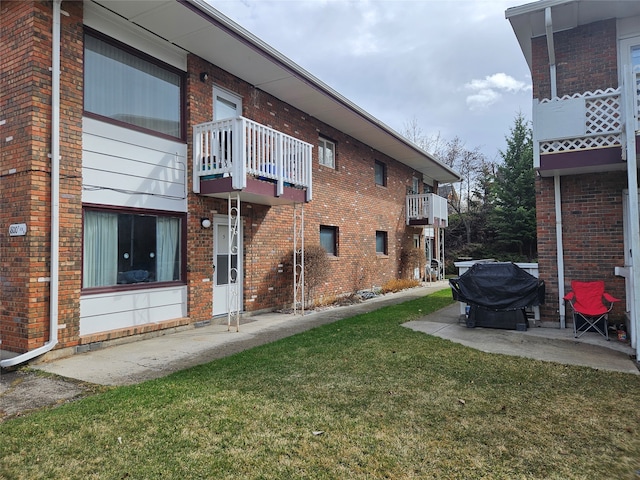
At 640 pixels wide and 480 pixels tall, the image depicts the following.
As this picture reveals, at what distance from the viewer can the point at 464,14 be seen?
9297 mm

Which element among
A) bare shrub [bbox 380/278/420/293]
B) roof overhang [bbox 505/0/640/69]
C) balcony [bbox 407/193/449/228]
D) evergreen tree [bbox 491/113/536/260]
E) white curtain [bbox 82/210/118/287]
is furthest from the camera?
evergreen tree [bbox 491/113/536/260]

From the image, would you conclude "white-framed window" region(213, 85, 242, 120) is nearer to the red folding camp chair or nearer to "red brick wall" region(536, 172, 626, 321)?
"red brick wall" region(536, 172, 626, 321)

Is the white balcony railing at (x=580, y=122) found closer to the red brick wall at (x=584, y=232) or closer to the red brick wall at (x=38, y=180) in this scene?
the red brick wall at (x=584, y=232)

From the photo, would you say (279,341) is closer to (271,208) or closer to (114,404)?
(114,404)

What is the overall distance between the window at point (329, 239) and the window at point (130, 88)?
229 inches

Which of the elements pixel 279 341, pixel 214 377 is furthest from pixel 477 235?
pixel 214 377

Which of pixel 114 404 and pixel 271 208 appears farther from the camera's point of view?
pixel 271 208

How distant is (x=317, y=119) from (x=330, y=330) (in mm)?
7019

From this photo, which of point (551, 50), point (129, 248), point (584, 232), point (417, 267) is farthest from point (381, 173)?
point (129, 248)

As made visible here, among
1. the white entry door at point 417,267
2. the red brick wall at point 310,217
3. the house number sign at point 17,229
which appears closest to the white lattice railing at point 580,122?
the red brick wall at point 310,217

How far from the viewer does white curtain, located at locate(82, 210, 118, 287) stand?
20.6 ft

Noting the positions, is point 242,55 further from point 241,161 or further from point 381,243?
point 381,243

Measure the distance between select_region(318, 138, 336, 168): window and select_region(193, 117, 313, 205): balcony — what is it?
11.7 feet

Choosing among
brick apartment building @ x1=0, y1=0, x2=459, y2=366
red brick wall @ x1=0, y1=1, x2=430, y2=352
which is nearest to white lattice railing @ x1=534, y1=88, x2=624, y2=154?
brick apartment building @ x1=0, y1=0, x2=459, y2=366
